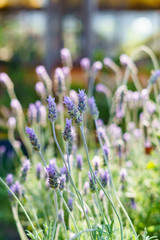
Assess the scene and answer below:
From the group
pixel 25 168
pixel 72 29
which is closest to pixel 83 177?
pixel 25 168

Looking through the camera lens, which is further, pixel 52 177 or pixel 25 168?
pixel 25 168

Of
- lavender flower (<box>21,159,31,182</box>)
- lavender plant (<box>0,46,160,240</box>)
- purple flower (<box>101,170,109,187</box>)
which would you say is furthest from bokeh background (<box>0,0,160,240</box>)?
purple flower (<box>101,170,109,187</box>)

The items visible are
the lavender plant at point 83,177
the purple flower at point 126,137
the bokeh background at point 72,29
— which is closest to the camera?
the lavender plant at point 83,177

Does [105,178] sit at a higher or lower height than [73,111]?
lower

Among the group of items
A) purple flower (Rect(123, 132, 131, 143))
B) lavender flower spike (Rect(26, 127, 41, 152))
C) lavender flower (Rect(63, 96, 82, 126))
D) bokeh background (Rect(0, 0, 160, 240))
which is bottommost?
purple flower (Rect(123, 132, 131, 143))

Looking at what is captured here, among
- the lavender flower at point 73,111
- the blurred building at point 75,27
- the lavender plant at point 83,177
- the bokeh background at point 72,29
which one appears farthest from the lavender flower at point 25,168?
the blurred building at point 75,27

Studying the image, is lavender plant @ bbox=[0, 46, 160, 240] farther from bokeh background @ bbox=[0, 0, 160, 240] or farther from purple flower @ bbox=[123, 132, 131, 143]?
bokeh background @ bbox=[0, 0, 160, 240]

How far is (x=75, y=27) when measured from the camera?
1066 centimetres

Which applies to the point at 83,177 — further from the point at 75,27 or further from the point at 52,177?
the point at 75,27

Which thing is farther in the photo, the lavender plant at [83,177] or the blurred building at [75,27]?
the blurred building at [75,27]

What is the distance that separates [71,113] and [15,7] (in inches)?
400

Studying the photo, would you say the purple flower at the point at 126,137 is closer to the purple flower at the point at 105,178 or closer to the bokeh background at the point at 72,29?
the purple flower at the point at 105,178

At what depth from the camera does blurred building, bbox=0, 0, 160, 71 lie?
33.6 ft

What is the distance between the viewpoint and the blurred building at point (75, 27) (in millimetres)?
10234
